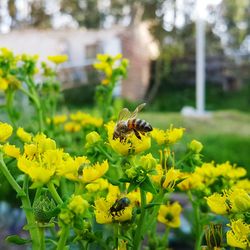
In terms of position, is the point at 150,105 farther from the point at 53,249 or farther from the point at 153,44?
the point at 53,249

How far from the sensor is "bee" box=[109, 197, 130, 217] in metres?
0.54

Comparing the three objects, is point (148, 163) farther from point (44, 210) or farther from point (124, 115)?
point (124, 115)

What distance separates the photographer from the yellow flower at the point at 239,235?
50 centimetres

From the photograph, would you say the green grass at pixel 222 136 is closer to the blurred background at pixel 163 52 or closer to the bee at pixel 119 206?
the blurred background at pixel 163 52

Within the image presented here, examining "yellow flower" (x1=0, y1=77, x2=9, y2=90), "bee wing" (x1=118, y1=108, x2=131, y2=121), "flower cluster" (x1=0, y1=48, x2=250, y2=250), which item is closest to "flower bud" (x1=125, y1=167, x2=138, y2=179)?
"flower cluster" (x1=0, y1=48, x2=250, y2=250)

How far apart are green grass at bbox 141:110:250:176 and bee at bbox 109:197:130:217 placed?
2.56 m

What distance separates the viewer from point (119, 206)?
1.80 ft

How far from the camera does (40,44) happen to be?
9602mm

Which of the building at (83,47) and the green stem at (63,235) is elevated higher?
the green stem at (63,235)

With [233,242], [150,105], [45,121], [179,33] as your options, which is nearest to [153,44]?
[179,33]

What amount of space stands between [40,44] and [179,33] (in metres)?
3.00

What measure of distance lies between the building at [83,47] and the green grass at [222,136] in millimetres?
2702

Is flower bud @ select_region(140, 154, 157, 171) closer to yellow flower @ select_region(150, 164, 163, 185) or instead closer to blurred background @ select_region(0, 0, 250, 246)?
Result: yellow flower @ select_region(150, 164, 163, 185)

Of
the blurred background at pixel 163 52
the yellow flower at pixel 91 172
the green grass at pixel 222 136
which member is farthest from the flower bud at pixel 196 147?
the blurred background at pixel 163 52
